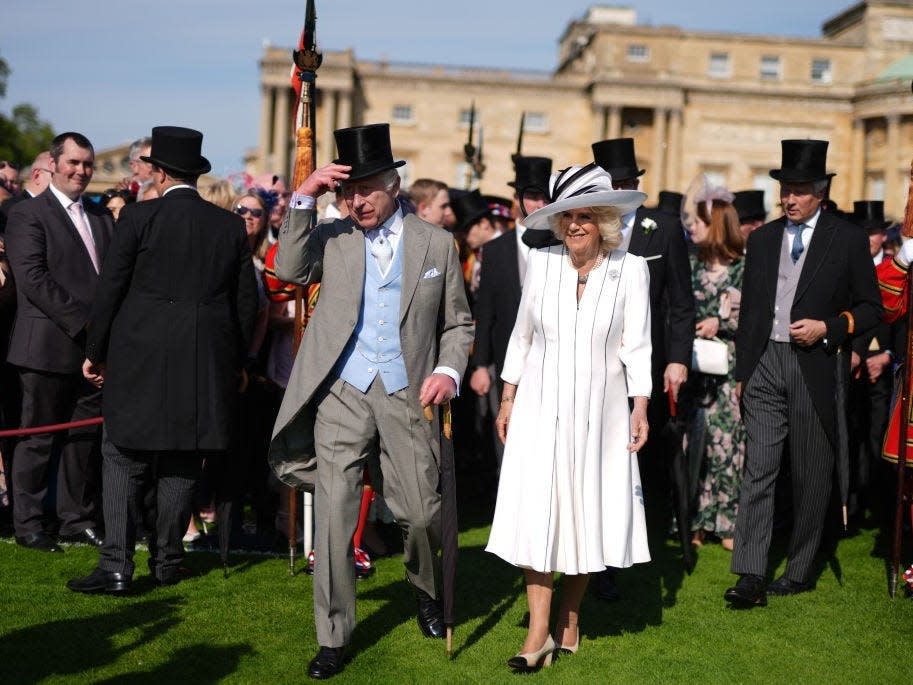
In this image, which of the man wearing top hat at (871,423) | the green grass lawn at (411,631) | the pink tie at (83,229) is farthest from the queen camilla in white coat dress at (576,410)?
the man wearing top hat at (871,423)

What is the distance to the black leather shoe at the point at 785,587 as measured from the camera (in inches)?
248

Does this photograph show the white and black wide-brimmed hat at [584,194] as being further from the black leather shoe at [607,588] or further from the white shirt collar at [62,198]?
the white shirt collar at [62,198]

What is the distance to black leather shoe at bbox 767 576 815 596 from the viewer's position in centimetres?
631

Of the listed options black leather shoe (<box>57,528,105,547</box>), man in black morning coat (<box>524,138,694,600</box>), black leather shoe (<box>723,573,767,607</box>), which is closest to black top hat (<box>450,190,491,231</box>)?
man in black morning coat (<box>524,138,694,600</box>)

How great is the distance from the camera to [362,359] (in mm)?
4961

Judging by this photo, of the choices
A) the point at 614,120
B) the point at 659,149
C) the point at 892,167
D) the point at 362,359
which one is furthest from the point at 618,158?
the point at 892,167

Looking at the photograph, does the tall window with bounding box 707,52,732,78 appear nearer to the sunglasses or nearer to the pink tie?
the sunglasses

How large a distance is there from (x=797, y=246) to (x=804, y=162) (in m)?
0.50

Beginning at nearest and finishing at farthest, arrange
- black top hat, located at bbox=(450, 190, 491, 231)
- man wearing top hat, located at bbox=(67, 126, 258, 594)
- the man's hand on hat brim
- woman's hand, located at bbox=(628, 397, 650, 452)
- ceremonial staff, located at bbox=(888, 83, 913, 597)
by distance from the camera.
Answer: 1. the man's hand on hat brim
2. woman's hand, located at bbox=(628, 397, 650, 452)
3. man wearing top hat, located at bbox=(67, 126, 258, 594)
4. ceremonial staff, located at bbox=(888, 83, 913, 597)
5. black top hat, located at bbox=(450, 190, 491, 231)

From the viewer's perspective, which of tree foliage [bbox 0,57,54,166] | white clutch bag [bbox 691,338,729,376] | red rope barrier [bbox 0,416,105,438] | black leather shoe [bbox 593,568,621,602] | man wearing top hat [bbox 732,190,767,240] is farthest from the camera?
tree foliage [bbox 0,57,54,166]

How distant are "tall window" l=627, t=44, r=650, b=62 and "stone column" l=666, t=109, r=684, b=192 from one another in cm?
392

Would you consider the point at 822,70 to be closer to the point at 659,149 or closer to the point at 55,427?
the point at 659,149

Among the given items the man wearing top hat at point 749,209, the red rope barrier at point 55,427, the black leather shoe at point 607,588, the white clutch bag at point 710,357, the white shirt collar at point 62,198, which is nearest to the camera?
the black leather shoe at point 607,588

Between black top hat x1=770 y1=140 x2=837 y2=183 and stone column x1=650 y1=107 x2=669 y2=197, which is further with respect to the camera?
stone column x1=650 y1=107 x2=669 y2=197
